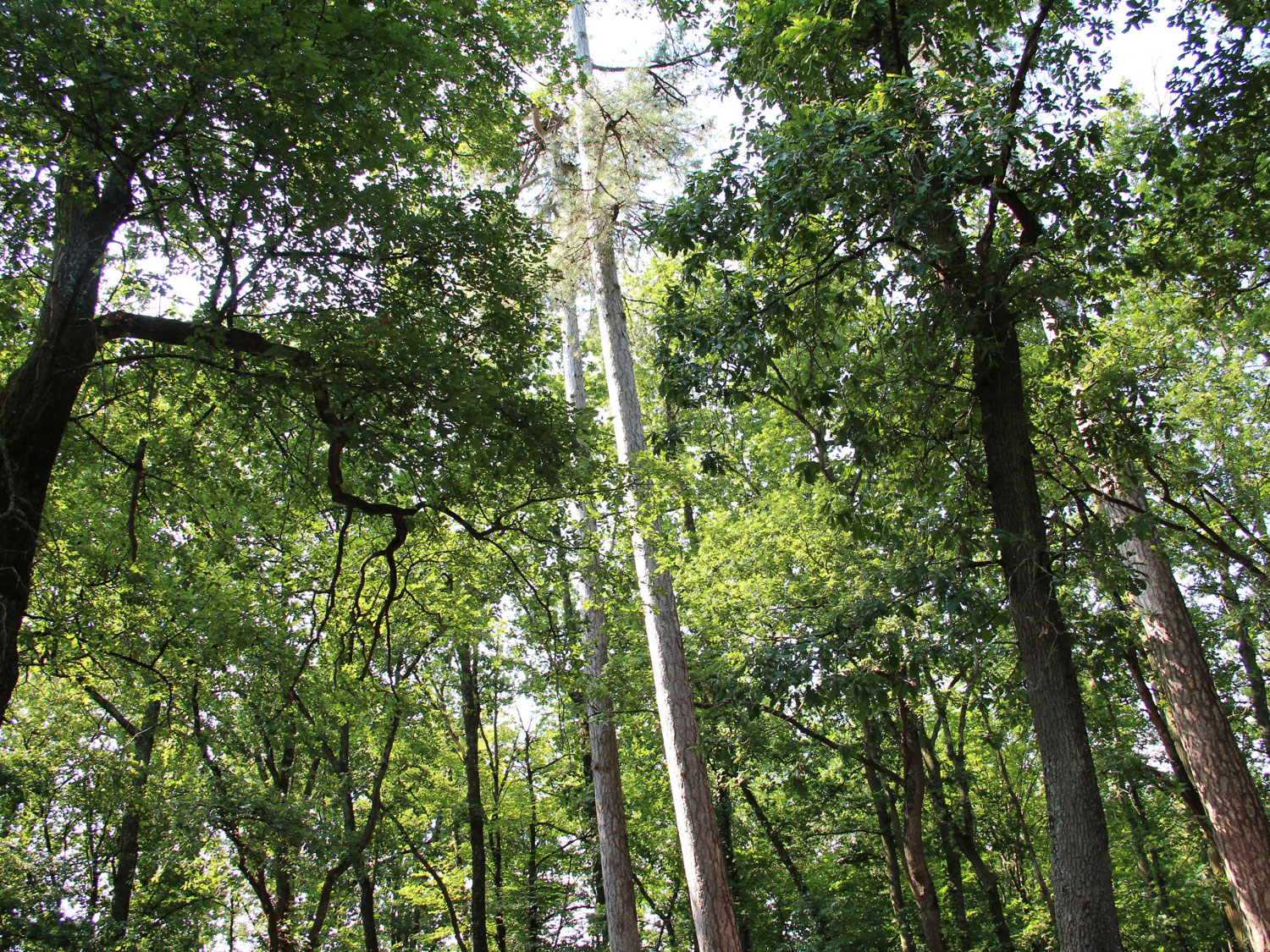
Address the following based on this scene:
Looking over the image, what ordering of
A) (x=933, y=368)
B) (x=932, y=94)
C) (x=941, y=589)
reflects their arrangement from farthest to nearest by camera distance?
(x=933, y=368)
(x=941, y=589)
(x=932, y=94)

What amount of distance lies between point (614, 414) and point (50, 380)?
5.70 m

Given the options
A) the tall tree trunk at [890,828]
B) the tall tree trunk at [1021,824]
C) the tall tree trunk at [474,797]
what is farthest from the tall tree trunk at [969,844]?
the tall tree trunk at [474,797]

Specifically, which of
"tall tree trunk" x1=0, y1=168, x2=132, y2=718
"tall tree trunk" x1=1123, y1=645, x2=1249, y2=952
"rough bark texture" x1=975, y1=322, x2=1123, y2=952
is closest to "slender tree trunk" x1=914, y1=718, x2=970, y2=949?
"tall tree trunk" x1=1123, y1=645, x2=1249, y2=952

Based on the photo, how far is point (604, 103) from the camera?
945 cm

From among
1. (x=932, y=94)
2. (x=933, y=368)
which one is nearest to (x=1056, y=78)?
(x=932, y=94)

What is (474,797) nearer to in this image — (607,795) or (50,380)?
(607,795)

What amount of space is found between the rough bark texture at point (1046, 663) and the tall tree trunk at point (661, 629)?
8.38 feet

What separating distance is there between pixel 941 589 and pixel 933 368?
4.83 feet

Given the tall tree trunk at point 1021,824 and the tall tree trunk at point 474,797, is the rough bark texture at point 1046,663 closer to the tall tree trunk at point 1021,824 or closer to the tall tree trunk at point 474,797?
the tall tree trunk at point 474,797

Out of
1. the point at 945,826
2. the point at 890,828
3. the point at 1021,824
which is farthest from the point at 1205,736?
the point at 1021,824

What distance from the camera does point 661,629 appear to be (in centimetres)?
802

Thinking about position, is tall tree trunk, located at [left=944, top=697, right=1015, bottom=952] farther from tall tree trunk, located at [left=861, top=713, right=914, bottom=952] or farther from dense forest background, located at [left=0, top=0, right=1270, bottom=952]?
tall tree trunk, located at [left=861, top=713, right=914, bottom=952]

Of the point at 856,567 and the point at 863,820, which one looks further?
the point at 863,820

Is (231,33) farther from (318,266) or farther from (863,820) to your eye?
(863,820)
